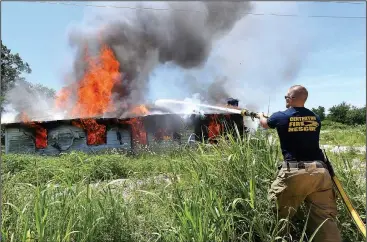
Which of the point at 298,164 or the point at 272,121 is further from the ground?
the point at 272,121

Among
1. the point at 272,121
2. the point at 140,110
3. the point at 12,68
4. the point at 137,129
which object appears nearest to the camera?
the point at 272,121

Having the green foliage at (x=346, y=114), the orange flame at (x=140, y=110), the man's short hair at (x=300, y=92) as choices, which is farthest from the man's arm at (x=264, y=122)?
the green foliage at (x=346, y=114)

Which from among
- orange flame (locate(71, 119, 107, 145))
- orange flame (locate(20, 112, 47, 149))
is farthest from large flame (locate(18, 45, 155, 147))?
orange flame (locate(20, 112, 47, 149))

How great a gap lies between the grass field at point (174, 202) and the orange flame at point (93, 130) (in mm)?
12756

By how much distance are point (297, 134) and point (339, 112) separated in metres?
57.5

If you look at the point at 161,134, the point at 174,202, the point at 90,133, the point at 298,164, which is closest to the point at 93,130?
the point at 90,133

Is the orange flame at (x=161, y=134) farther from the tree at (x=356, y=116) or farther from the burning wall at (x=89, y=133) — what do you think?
the tree at (x=356, y=116)

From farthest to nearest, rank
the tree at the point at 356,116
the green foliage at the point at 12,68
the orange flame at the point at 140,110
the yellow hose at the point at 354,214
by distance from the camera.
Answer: the tree at the point at 356,116, the green foliage at the point at 12,68, the orange flame at the point at 140,110, the yellow hose at the point at 354,214

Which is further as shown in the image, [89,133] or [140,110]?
[140,110]

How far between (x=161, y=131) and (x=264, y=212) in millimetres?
13866

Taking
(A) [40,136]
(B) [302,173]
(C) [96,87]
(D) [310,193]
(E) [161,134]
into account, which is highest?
(C) [96,87]

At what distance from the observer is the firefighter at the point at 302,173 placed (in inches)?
131

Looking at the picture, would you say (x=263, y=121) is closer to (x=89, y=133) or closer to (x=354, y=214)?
(x=354, y=214)

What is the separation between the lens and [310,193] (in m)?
3.42
